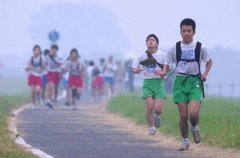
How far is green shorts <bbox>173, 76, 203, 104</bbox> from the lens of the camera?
15773 mm

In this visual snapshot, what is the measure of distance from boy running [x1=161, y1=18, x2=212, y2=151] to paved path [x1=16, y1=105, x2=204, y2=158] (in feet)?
2.33

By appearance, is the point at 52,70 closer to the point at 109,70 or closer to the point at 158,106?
the point at 109,70

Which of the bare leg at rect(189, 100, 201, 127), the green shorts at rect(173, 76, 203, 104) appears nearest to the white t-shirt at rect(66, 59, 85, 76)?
the green shorts at rect(173, 76, 203, 104)

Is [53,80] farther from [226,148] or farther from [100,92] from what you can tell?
[226,148]

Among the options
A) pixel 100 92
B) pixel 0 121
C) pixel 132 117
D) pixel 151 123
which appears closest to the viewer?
pixel 151 123

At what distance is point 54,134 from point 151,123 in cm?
187

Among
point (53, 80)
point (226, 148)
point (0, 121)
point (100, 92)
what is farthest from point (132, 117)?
point (100, 92)

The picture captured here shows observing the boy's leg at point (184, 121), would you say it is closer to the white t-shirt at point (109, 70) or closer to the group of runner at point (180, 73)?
the group of runner at point (180, 73)

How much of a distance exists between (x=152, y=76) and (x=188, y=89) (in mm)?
3512

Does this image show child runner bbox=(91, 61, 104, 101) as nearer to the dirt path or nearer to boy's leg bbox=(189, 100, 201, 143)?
the dirt path

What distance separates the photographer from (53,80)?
31062mm

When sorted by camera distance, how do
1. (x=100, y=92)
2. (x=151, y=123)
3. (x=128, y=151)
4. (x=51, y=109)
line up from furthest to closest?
1. (x=100, y=92)
2. (x=51, y=109)
3. (x=151, y=123)
4. (x=128, y=151)

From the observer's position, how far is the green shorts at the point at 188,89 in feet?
51.8

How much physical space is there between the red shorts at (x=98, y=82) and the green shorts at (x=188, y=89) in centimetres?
2570
